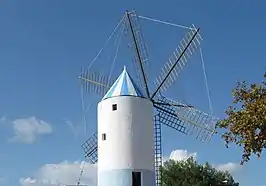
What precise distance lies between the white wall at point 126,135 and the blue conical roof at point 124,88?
48 centimetres

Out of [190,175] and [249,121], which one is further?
[190,175]

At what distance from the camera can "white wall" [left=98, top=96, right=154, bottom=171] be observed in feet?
114

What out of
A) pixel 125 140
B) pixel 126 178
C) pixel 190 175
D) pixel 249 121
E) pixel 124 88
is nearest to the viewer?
pixel 249 121

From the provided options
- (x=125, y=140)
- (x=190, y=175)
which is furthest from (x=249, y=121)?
(x=190, y=175)

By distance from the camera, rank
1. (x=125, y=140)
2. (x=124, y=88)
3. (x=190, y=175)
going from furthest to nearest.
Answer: (x=190, y=175)
(x=124, y=88)
(x=125, y=140)

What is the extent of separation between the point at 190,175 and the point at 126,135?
94.2 ft

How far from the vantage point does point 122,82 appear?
37719 millimetres

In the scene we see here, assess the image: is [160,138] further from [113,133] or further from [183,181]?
[183,181]

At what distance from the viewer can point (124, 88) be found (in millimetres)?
36844

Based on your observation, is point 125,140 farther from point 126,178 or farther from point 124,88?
point 124,88

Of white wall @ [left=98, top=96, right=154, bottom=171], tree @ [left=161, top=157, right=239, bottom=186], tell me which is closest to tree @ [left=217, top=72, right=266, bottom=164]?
white wall @ [left=98, top=96, right=154, bottom=171]

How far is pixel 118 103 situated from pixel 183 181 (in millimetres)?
28125

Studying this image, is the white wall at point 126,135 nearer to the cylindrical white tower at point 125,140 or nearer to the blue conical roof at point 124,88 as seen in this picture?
the cylindrical white tower at point 125,140

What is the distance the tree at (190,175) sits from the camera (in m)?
61.6
